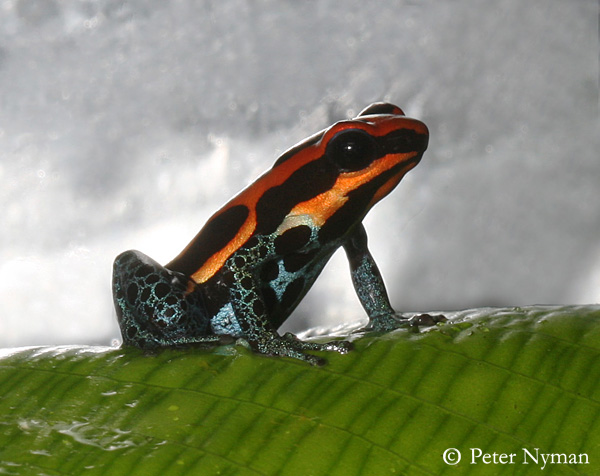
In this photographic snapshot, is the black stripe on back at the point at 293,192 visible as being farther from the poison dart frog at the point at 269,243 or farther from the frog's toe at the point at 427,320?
the frog's toe at the point at 427,320

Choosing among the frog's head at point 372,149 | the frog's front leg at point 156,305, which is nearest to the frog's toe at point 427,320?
the frog's head at point 372,149

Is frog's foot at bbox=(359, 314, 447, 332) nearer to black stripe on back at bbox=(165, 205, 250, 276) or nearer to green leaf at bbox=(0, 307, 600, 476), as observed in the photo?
green leaf at bbox=(0, 307, 600, 476)

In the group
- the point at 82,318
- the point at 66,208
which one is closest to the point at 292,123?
the point at 66,208

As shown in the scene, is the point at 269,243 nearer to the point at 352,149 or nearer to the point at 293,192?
the point at 293,192

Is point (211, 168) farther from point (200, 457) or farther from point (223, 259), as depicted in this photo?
point (200, 457)

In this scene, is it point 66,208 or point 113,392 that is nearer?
point 113,392

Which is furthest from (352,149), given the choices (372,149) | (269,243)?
(269,243)

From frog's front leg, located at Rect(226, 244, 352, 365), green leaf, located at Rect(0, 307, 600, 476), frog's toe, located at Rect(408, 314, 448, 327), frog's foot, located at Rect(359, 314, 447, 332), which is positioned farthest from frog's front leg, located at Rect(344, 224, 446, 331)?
green leaf, located at Rect(0, 307, 600, 476)
